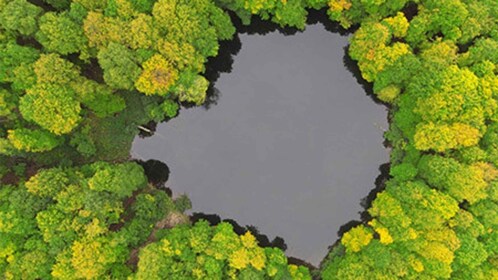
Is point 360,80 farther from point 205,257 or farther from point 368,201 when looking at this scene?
point 205,257

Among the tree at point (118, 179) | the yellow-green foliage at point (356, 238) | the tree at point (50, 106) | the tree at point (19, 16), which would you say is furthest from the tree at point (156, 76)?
the yellow-green foliage at point (356, 238)

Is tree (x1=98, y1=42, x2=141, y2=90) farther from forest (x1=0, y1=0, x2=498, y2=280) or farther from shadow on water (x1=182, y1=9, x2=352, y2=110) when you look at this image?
shadow on water (x1=182, y1=9, x2=352, y2=110)

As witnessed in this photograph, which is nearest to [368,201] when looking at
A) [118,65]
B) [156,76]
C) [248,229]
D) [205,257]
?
[248,229]

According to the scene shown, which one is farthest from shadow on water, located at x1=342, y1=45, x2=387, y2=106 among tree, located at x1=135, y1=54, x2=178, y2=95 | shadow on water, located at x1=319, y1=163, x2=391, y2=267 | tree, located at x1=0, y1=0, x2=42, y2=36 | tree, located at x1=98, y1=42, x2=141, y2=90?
tree, located at x1=0, y1=0, x2=42, y2=36

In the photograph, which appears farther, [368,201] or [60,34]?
[368,201]

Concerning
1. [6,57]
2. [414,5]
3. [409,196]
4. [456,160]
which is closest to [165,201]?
[6,57]

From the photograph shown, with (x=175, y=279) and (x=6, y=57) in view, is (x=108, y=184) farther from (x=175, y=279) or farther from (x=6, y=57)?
(x=6, y=57)
